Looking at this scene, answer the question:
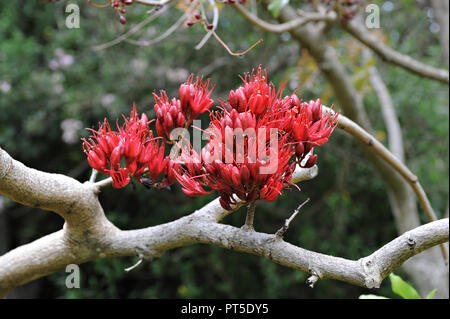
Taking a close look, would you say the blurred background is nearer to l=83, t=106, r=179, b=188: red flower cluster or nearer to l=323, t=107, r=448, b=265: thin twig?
l=323, t=107, r=448, b=265: thin twig

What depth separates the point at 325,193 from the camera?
2.93 metres

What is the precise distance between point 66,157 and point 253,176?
2.46 m

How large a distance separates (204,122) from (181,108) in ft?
5.77

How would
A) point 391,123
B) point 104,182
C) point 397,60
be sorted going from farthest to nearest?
point 391,123
point 397,60
point 104,182

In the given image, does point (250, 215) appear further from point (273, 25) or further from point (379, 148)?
point (273, 25)

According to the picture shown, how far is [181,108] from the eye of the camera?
80 centimetres

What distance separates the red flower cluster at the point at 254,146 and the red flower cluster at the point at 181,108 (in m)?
0.07

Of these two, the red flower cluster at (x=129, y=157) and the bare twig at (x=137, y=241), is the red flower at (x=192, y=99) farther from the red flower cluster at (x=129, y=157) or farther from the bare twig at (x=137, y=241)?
the bare twig at (x=137, y=241)

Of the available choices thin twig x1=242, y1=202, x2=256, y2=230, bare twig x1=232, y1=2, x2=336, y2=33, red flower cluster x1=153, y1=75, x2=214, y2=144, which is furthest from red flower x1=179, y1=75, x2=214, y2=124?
bare twig x1=232, y1=2, x2=336, y2=33

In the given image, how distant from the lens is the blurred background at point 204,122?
2631mm

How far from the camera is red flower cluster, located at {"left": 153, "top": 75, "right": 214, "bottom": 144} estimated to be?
771mm

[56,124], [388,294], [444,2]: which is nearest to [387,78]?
[444,2]

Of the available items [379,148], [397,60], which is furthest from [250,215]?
[397,60]

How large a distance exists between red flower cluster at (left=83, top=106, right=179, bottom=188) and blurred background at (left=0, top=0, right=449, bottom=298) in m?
1.84
